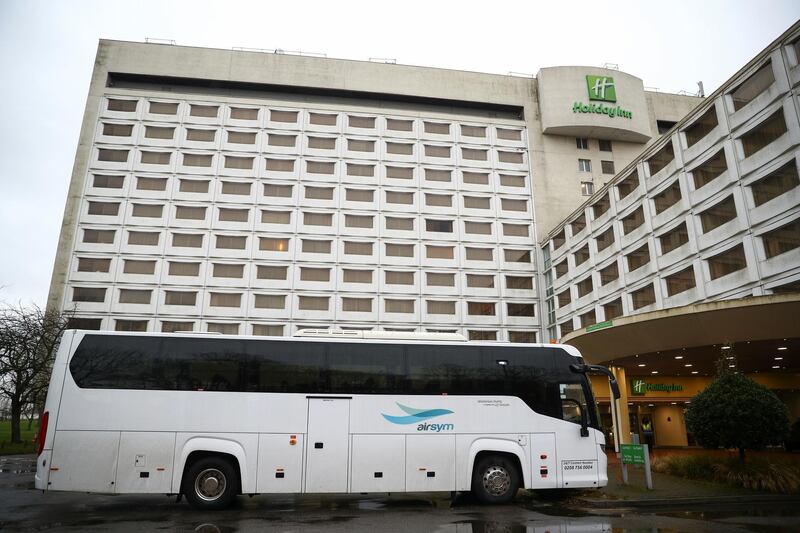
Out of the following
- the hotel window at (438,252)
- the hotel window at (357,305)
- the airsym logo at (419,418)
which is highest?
the hotel window at (438,252)

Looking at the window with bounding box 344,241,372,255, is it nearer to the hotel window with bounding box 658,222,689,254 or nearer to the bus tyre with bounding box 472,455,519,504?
the hotel window with bounding box 658,222,689,254

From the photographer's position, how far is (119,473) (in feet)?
39.1

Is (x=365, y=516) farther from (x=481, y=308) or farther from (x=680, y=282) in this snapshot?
(x=481, y=308)

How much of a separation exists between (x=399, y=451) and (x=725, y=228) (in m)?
24.1

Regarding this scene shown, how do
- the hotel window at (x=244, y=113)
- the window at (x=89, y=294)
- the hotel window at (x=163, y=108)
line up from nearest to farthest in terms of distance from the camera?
the window at (x=89, y=294)
the hotel window at (x=163, y=108)
the hotel window at (x=244, y=113)

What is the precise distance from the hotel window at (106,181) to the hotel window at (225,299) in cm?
1407

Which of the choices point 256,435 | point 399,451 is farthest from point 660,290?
point 256,435

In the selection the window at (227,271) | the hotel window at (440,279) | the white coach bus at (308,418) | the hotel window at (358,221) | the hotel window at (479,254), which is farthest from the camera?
the hotel window at (479,254)

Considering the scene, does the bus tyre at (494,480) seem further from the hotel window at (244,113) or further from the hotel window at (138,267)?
the hotel window at (244,113)

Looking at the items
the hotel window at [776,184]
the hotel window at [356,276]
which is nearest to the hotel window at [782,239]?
the hotel window at [776,184]

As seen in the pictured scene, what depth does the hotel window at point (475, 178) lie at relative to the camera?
52.4 m

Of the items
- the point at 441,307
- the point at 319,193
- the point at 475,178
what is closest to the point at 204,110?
the point at 319,193

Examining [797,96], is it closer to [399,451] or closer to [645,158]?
[645,158]

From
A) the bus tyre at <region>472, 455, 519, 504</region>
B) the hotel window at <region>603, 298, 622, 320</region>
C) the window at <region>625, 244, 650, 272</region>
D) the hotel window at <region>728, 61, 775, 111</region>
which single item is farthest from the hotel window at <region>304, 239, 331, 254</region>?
the bus tyre at <region>472, 455, 519, 504</region>
